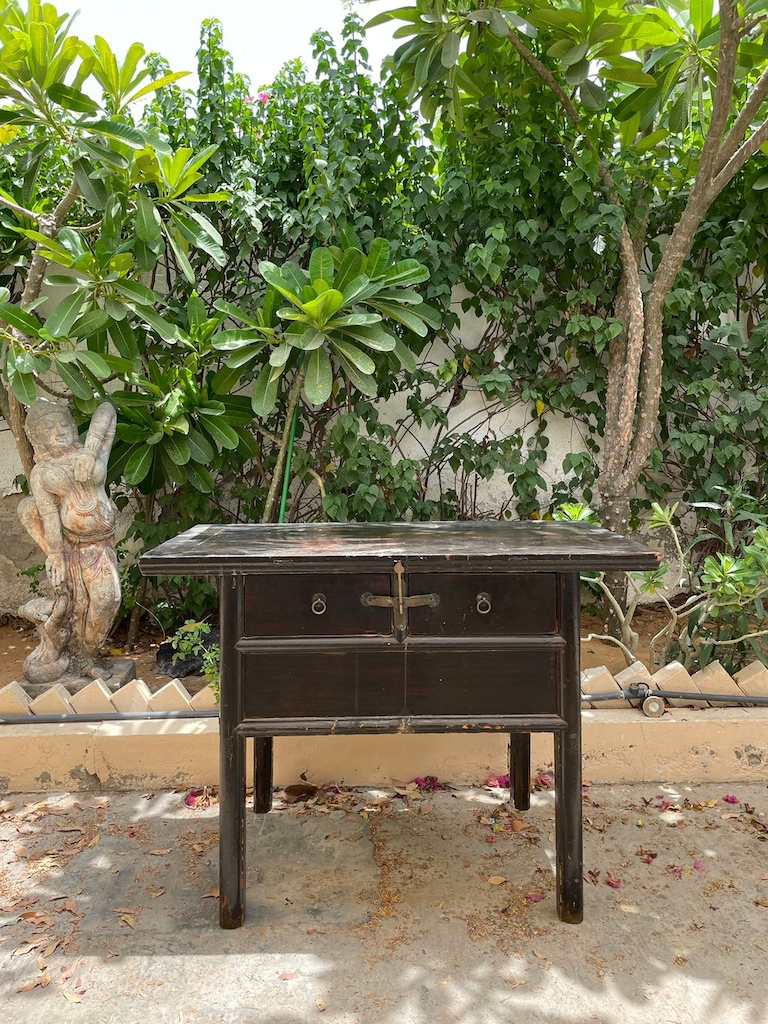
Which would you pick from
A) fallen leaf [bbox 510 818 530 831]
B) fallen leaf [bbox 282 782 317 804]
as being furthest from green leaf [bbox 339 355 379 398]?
fallen leaf [bbox 510 818 530 831]

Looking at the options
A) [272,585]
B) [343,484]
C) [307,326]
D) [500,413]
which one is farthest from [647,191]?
[272,585]

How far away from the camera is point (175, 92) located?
333cm

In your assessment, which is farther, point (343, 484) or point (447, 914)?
point (343, 484)

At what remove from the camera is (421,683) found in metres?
1.67

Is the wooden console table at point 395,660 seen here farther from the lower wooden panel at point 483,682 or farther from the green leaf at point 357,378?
the green leaf at point 357,378

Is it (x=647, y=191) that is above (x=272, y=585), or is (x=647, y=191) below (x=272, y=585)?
above

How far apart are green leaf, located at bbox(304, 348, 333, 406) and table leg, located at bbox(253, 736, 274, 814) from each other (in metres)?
1.29

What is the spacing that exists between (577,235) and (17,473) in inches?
123

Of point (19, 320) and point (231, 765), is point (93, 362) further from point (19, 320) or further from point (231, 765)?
point (231, 765)

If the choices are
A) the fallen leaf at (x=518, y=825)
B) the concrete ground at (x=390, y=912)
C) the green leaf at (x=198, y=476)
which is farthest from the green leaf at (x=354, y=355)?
the fallen leaf at (x=518, y=825)

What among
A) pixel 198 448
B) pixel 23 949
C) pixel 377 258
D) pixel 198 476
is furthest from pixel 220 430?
pixel 23 949

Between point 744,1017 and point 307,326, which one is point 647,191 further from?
point 744,1017

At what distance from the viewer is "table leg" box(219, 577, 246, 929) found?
164 centimetres

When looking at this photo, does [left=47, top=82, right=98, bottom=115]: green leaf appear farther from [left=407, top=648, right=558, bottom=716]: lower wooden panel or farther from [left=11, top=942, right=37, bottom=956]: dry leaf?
[left=11, top=942, right=37, bottom=956]: dry leaf
